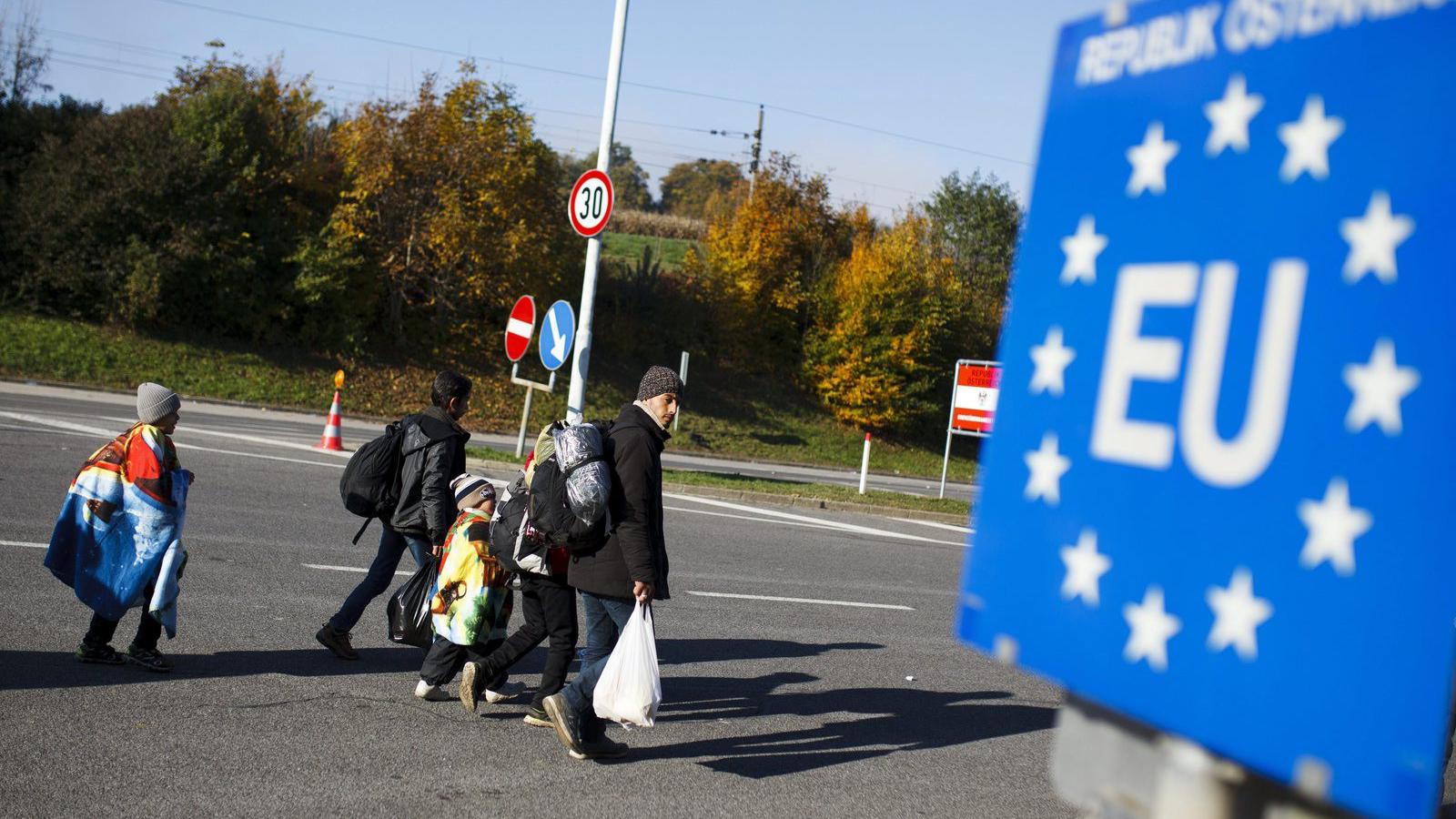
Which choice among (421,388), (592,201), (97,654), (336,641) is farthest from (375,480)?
(421,388)

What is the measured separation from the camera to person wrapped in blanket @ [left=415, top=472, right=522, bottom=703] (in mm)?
6484

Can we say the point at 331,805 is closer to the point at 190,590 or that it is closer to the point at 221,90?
the point at 190,590

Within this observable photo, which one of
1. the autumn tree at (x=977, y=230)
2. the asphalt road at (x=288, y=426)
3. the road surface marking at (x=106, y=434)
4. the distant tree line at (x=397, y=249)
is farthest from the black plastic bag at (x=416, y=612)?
the autumn tree at (x=977, y=230)

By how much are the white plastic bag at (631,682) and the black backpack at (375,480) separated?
2.23 metres

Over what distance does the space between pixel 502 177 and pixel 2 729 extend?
30988 millimetres

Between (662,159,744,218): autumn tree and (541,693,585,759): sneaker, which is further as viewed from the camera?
(662,159,744,218): autumn tree

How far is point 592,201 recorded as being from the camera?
14508mm

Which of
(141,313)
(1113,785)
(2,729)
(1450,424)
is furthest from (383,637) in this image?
(141,313)

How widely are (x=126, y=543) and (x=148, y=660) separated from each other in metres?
0.65

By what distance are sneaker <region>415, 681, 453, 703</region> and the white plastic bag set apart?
4.56ft

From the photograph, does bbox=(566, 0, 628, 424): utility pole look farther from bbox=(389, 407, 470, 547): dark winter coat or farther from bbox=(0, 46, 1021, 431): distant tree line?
bbox=(0, 46, 1021, 431): distant tree line

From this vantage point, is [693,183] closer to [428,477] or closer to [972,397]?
[972,397]

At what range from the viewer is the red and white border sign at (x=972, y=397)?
22.7 metres

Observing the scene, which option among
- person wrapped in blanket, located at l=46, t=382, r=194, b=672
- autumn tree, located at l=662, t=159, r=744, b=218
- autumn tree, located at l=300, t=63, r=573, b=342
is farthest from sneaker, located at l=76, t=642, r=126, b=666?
autumn tree, located at l=662, t=159, r=744, b=218
